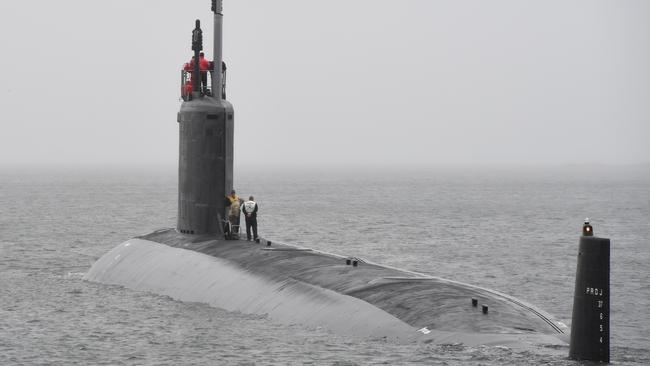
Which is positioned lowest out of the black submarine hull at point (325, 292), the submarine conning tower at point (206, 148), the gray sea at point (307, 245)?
the gray sea at point (307, 245)

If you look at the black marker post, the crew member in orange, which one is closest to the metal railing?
the crew member in orange

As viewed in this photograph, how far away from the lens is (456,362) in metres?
17.9

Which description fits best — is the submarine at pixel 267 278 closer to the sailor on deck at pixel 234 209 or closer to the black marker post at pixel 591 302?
the sailor on deck at pixel 234 209

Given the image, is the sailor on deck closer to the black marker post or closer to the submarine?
the submarine

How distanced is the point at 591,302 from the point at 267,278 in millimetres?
11040

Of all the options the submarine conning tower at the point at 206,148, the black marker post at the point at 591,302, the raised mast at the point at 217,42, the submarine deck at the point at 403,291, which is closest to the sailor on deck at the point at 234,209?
the submarine conning tower at the point at 206,148

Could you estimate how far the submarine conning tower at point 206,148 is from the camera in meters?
31.4

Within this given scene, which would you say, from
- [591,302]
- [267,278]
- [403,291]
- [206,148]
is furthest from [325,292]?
[206,148]

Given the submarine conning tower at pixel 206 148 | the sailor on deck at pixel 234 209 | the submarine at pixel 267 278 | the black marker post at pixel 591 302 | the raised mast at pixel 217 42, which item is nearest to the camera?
the black marker post at pixel 591 302

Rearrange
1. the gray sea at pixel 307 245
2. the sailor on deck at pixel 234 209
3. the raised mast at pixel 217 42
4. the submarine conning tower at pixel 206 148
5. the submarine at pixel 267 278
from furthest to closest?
the raised mast at pixel 217 42, the submarine conning tower at pixel 206 148, the sailor on deck at pixel 234 209, the gray sea at pixel 307 245, the submarine at pixel 267 278

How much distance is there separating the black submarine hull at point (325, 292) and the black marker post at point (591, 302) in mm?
1305

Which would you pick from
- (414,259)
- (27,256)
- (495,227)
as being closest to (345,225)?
(495,227)

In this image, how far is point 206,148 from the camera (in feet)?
103

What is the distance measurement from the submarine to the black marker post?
1.32 metres
